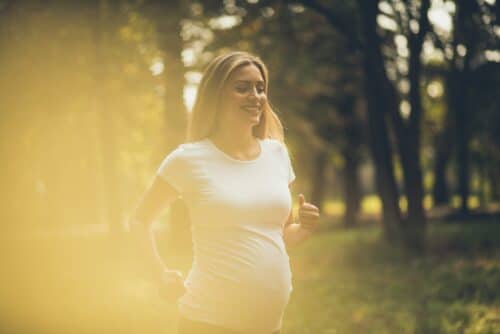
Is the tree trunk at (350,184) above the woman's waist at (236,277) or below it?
below

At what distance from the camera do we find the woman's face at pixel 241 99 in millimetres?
2803

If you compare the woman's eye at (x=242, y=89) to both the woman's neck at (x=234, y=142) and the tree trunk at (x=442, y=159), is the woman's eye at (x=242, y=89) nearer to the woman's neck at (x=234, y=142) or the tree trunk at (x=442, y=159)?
the woman's neck at (x=234, y=142)

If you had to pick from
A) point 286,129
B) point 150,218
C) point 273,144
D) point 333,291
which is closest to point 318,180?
point 333,291

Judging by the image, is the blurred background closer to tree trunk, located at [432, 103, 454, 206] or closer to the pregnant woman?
tree trunk, located at [432, 103, 454, 206]

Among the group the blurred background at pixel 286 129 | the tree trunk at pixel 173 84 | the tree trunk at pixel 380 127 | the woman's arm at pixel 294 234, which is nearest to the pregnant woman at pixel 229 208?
the woman's arm at pixel 294 234

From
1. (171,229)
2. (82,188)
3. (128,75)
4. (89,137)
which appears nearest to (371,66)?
(171,229)

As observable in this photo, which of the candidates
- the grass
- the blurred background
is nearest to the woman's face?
the blurred background

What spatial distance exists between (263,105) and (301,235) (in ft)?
2.32

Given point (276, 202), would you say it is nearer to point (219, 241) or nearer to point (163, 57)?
point (219, 241)

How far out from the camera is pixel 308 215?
9.64 feet

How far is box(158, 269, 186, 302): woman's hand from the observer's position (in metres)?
2.75

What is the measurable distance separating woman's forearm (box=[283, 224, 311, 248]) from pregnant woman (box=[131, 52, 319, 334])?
11cm

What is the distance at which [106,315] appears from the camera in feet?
25.2

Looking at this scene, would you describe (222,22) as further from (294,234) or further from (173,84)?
(294,234)
